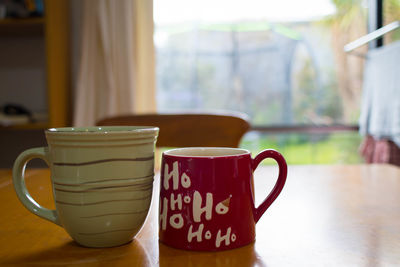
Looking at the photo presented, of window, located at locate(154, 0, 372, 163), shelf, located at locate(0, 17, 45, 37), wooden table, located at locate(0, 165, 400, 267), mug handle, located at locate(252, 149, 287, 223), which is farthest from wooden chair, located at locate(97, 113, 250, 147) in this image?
window, located at locate(154, 0, 372, 163)

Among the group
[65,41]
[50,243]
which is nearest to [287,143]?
[65,41]

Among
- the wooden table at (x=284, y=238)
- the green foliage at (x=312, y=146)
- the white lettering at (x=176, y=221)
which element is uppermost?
the white lettering at (x=176, y=221)

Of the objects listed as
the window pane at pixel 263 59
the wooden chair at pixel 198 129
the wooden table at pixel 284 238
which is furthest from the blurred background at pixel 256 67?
the wooden table at pixel 284 238

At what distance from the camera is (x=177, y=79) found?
2.40m

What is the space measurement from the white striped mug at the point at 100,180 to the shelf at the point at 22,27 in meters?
1.73

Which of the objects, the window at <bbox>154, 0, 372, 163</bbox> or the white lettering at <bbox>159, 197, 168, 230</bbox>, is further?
the window at <bbox>154, 0, 372, 163</bbox>

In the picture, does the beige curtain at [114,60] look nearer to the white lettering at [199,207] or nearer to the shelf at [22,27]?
the shelf at [22,27]

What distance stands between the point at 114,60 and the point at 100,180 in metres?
1.75

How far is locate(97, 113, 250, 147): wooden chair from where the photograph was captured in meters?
1.08

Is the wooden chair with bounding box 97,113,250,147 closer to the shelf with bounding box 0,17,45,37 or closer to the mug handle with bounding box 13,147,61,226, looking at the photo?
the mug handle with bounding box 13,147,61,226

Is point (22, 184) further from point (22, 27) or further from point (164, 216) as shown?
point (22, 27)

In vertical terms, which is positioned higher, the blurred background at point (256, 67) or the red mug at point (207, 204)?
the blurred background at point (256, 67)

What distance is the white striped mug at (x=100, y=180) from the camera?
0.35 meters

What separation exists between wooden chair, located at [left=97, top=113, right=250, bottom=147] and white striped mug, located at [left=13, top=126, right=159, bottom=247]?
0.71 meters
